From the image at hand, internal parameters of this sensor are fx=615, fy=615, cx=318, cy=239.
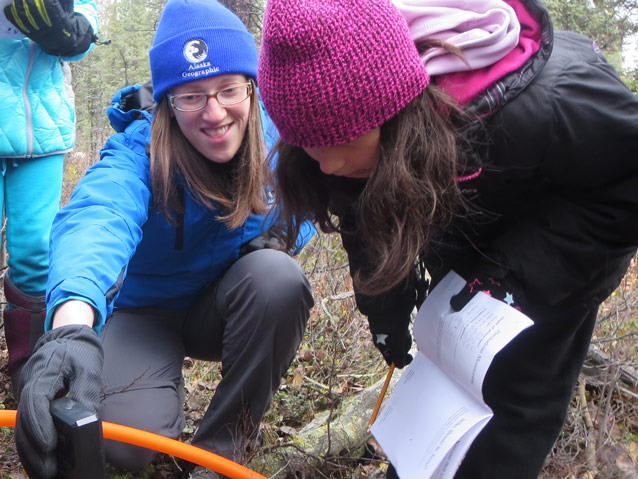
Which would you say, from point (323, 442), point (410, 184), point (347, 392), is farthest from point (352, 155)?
point (347, 392)

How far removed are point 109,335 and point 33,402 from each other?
120 centimetres

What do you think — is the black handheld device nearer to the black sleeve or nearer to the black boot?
the black sleeve

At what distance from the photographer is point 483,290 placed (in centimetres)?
173

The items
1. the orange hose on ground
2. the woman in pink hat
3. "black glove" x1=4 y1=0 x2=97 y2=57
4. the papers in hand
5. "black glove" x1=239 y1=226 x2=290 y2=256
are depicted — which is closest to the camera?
the woman in pink hat

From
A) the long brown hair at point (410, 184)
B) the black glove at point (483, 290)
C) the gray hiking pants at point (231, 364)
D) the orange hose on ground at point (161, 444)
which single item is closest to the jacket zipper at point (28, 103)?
the gray hiking pants at point (231, 364)

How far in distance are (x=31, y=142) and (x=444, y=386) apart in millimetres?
2251

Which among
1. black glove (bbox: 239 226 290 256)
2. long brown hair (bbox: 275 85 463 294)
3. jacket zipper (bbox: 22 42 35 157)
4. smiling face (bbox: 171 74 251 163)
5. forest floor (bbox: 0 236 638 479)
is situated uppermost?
long brown hair (bbox: 275 85 463 294)

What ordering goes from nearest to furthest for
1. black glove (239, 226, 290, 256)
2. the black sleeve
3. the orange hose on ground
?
1. the black sleeve
2. the orange hose on ground
3. black glove (239, 226, 290, 256)

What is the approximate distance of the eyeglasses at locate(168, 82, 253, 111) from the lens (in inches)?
90.6

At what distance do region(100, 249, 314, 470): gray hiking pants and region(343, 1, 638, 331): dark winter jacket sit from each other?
2.25ft

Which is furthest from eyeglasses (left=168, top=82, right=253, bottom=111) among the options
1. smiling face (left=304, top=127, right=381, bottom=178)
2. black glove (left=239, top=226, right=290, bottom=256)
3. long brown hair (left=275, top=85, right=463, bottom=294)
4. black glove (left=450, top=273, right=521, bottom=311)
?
black glove (left=450, top=273, right=521, bottom=311)

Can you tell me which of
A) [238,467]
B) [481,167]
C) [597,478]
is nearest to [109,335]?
[238,467]

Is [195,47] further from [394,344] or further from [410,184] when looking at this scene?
[394,344]

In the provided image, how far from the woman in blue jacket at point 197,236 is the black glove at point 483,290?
75 cm
